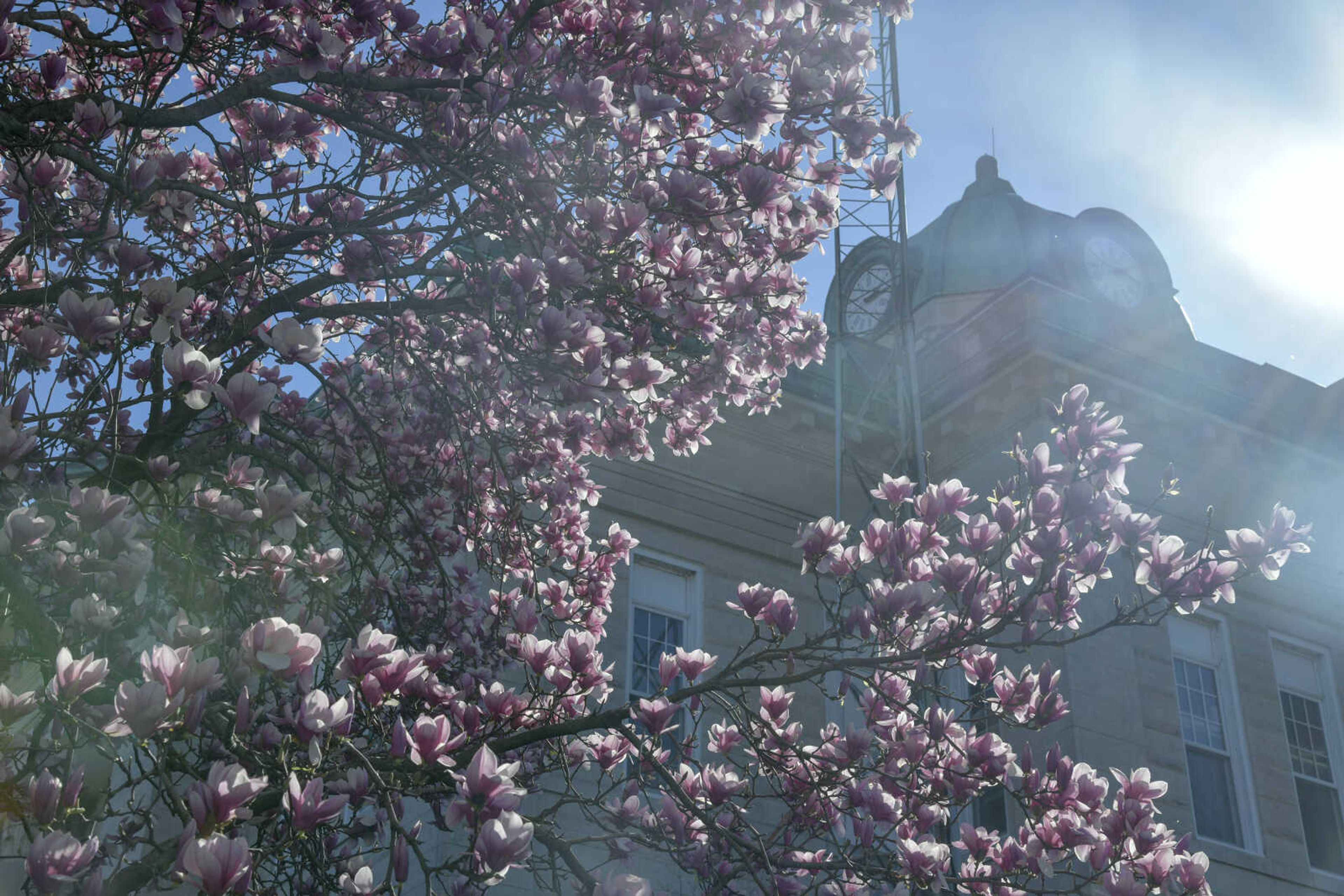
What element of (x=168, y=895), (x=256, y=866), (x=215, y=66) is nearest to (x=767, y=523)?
(x=168, y=895)

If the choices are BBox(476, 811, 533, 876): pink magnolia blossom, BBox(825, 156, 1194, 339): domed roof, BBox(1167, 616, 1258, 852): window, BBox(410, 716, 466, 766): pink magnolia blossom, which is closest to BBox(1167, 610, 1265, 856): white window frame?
BBox(1167, 616, 1258, 852): window

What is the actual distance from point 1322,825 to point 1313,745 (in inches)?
35.4

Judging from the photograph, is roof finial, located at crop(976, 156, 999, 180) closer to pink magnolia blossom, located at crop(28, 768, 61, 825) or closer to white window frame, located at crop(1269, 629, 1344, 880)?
white window frame, located at crop(1269, 629, 1344, 880)

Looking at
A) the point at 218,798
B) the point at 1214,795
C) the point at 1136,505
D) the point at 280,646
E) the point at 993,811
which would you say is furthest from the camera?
the point at 1136,505

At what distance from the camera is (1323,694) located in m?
14.4

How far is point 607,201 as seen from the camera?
206 inches

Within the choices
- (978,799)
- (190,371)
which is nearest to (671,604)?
(978,799)

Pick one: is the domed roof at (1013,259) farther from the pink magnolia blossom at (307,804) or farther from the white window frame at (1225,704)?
the pink magnolia blossom at (307,804)

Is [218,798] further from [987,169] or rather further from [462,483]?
[987,169]

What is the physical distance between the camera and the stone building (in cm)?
1253

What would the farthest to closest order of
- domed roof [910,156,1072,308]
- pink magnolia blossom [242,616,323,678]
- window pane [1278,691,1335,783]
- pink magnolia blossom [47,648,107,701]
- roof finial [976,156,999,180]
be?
roof finial [976,156,999,180] → domed roof [910,156,1072,308] → window pane [1278,691,1335,783] → pink magnolia blossom [242,616,323,678] → pink magnolia blossom [47,648,107,701]

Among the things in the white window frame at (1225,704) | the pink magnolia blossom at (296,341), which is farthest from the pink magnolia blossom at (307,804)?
the white window frame at (1225,704)

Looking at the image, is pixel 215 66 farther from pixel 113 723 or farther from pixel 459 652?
pixel 113 723

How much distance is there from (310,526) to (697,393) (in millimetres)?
2125
